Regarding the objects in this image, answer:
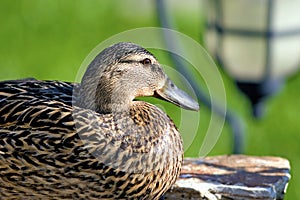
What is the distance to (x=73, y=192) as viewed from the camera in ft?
11.3

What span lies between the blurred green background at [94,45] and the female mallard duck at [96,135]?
241cm

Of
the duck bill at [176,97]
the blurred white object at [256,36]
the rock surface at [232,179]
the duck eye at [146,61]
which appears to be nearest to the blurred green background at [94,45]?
the blurred white object at [256,36]

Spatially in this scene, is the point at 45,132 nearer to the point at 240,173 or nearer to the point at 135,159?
the point at 135,159

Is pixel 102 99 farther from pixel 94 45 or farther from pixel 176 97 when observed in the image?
pixel 94 45

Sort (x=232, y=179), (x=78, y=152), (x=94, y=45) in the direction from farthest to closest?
(x=94, y=45), (x=232, y=179), (x=78, y=152)

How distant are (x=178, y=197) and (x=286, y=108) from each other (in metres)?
3.59

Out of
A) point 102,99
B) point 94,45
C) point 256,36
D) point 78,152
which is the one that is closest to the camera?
point 78,152

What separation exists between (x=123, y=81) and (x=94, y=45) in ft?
14.6

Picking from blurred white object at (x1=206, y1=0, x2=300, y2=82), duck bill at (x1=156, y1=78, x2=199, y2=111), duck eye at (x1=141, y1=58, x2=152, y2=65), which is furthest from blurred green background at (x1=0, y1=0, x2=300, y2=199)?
duck eye at (x1=141, y1=58, x2=152, y2=65)

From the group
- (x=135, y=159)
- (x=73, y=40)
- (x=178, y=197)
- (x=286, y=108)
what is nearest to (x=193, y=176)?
(x=178, y=197)

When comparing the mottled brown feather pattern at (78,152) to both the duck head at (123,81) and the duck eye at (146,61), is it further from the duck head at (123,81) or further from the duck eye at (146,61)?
the duck eye at (146,61)

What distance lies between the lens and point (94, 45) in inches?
317

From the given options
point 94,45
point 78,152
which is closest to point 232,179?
point 78,152

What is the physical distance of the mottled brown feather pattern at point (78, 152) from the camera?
3.43 m
